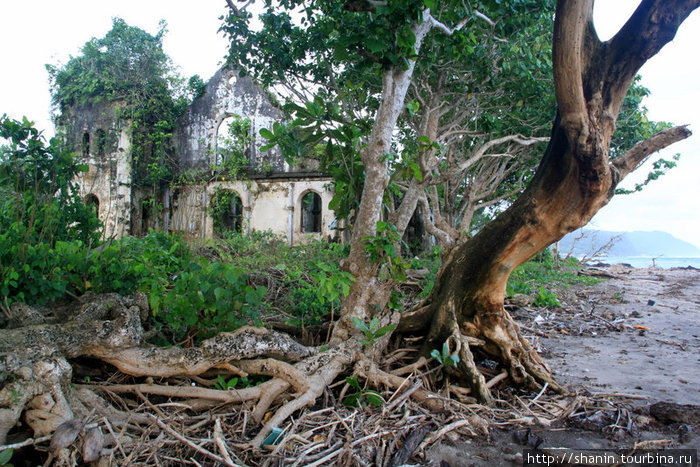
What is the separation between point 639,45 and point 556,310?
5502 mm

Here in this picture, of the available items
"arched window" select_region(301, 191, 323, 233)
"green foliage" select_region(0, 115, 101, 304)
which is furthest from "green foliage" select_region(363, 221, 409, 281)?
"arched window" select_region(301, 191, 323, 233)

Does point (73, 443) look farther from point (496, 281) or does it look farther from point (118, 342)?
point (496, 281)

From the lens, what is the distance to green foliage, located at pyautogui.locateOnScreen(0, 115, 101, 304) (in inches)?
116

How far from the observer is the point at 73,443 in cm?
231

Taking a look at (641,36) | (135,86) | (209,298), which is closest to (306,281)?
(209,298)

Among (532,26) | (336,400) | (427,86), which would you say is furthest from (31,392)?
(532,26)

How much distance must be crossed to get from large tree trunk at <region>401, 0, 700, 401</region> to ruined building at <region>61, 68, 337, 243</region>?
12.8 metres

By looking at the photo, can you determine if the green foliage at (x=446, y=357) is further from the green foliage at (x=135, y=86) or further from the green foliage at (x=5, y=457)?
the green foliage at (x=135, y=86)

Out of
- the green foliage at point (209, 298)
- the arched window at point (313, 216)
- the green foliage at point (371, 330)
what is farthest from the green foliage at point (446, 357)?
the arched window at point (313, 216)

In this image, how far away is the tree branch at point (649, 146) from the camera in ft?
9.79

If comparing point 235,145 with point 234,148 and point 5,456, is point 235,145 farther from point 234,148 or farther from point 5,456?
point 5,456

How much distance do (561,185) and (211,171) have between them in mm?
16017

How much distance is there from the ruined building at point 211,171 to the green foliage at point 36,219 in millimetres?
12763

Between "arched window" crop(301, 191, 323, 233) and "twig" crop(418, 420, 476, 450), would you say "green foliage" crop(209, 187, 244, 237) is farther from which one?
"twig" crop(418, 420, 476, 450)
